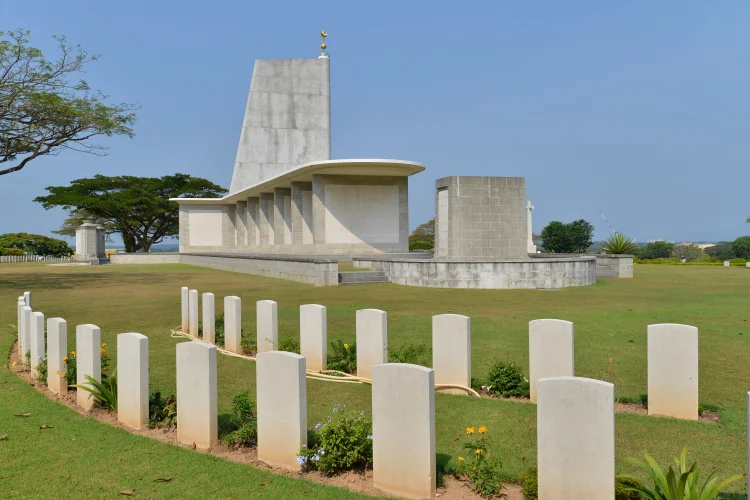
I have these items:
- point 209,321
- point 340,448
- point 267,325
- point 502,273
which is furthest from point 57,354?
point 502,273

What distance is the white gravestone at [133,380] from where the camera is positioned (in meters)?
4.88

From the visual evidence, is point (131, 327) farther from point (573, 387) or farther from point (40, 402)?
point (573, 387)

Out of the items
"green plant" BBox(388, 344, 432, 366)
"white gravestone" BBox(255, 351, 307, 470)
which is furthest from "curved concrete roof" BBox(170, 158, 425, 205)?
"white gravestone" BBox(255, 351, 307, 470)

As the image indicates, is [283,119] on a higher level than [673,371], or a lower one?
higher

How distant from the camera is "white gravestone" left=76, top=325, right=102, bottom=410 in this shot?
5.47 meters

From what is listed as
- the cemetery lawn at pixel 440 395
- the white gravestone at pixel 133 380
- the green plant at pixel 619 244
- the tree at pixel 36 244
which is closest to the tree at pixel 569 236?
the green plant at pixel 619 244

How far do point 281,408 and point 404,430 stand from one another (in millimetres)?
1009

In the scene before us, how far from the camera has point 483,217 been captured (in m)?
19.3

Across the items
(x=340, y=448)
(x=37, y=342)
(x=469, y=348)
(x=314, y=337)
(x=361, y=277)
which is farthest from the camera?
(x=361, y=277)

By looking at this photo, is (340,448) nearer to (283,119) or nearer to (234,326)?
(234,326)

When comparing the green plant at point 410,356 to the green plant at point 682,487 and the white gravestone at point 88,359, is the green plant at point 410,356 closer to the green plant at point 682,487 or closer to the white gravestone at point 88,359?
the white gravestone at point 88,359

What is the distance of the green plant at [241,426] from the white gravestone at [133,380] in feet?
2.67

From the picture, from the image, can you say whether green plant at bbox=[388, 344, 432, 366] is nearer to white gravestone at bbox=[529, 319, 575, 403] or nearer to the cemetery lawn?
the cemetery lawn

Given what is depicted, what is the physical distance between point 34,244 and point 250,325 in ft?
211
